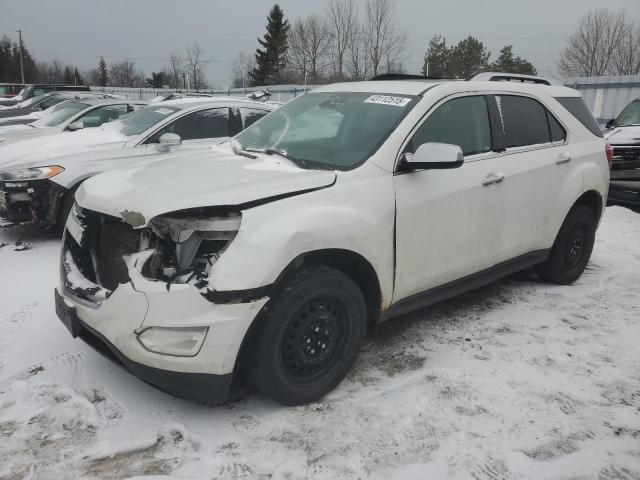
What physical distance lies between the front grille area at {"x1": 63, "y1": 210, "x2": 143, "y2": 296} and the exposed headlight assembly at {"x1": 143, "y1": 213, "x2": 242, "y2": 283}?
143mm

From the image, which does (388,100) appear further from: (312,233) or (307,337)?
(307,337)

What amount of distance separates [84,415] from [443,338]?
2.37 metres

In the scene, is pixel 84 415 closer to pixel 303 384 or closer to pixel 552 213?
pixel 303 384

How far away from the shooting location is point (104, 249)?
2.85 metres

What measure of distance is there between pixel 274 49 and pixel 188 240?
6231 cm

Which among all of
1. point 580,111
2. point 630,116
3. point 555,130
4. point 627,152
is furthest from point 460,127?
point 630,116

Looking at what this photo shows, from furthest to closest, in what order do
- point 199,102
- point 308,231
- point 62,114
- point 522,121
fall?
point 62,114 < point 199,102 < point 522,121 < point 308,231

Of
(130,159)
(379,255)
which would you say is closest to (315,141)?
(379,255)

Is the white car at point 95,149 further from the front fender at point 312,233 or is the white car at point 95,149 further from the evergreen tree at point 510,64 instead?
the evergreen tree at point 510,64

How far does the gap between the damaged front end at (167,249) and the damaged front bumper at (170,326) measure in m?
0.02

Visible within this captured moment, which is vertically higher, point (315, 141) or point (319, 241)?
point (315, 141)

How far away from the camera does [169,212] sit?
8.26ft

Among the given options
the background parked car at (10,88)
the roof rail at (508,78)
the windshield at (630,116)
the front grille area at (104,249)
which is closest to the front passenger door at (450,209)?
the roof rail at (508,78)

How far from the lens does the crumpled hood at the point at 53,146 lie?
18.6ft
